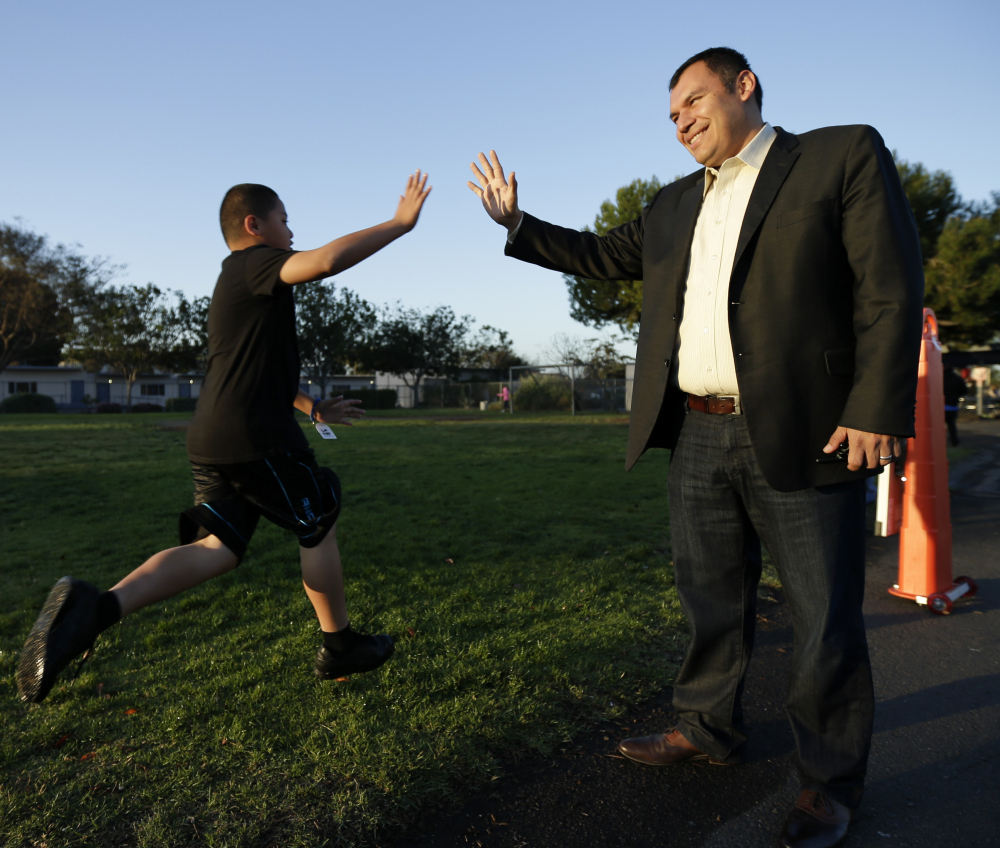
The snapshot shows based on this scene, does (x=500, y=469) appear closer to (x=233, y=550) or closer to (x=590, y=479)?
(x=590, y=479)

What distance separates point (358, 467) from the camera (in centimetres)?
1109

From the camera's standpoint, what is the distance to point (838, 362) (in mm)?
2217

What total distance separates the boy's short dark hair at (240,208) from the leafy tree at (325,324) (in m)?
42.1

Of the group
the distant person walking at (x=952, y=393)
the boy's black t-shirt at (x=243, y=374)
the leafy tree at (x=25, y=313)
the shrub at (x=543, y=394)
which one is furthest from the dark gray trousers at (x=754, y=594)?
the leafy tree at (x=25, y=313)

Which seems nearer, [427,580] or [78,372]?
[427,580]

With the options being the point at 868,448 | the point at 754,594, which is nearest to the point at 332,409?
the point at 754,594

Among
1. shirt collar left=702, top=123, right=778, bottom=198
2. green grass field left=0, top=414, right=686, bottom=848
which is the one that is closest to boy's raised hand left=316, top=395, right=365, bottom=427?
green grass field left=0, top=414, right=686, bottom=848

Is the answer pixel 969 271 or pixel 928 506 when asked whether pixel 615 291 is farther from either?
pixel 928 506

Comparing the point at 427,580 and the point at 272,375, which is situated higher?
the point at 272,375

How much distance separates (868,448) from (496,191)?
168cm

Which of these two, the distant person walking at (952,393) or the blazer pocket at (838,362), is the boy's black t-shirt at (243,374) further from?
the distant person walking at (952,393)

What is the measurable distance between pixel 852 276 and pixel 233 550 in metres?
2.33

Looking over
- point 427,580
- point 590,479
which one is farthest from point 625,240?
point 590,479

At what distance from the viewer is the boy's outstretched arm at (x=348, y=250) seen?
2.46 metres
